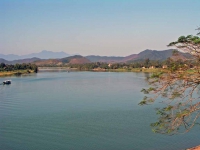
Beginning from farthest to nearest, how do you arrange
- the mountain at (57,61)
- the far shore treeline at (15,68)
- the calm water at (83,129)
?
the mountain at (57,61), the far shore treeline at (15,68), the calm water at (83,129)

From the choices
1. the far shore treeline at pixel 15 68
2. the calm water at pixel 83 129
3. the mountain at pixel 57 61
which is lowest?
the calm water at pixel 83 129

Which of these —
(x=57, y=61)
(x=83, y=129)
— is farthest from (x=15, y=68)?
(x=57, y=61)

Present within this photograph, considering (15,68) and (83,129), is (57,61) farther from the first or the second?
(83,129)

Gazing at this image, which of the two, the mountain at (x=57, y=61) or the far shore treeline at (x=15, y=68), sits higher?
the mountain at (x=57, y=61)

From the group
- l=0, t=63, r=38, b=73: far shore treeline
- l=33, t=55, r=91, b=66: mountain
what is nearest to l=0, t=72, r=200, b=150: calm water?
l=0, t=63, r=38, b=73: far shore treeline

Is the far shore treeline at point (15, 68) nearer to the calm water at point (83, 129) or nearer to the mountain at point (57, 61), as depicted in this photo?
the calm water at point (83, 129)

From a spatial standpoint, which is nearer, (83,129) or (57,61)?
(83,129)

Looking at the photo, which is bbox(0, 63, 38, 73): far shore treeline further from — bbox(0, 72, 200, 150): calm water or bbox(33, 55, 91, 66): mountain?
bbox(33, 55, 91, 66): mountain

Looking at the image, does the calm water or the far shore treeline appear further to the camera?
the far shore treeline

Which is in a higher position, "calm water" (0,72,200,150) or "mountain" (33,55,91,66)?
"mountain" (33,55,91,66)

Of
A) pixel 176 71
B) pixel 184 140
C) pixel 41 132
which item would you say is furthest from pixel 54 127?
pixel 176 71

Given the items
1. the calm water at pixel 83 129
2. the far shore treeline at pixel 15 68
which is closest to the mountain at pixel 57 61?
the far shore treeline at pixel 15 68

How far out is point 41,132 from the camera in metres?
9.50

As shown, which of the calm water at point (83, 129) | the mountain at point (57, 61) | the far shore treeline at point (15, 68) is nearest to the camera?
the calm water at point (83, 129)
